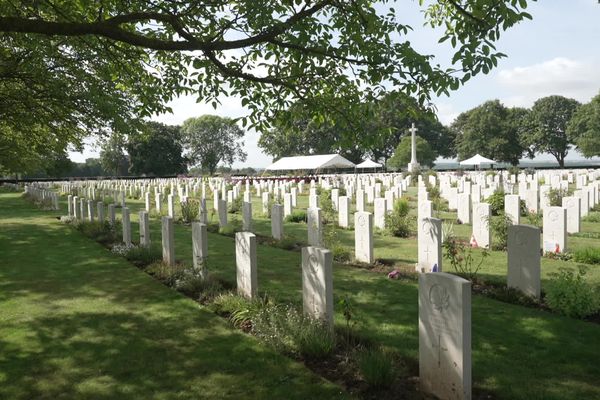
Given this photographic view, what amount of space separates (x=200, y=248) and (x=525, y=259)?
5050 millimetres

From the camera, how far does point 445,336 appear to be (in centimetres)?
392

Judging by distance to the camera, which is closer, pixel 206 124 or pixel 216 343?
pixel 216 343

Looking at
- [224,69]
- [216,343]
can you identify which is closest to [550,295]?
[216,343]

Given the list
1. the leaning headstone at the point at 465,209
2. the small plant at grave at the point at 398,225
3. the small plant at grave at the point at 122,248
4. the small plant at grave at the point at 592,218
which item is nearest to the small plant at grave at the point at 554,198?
the small plant at grave at the point at 592,218

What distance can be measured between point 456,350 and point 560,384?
3.85 ft

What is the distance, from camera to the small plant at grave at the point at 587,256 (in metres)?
8.71

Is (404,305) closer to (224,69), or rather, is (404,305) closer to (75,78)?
(224,69)

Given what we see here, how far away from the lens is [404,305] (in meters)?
6.65

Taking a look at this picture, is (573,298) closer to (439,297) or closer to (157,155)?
(439,297)

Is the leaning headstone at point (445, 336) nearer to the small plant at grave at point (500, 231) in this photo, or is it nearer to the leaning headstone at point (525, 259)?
the leaning headstone at point (525, 259)

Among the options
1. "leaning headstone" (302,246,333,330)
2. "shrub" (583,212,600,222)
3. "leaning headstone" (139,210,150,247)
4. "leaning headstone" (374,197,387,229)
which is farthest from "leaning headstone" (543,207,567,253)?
"leaning headstone" (139,210,150,247)

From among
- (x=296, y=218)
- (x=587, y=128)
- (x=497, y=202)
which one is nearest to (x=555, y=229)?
(x=497, y=202)

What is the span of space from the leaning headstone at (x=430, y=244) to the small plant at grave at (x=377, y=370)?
12.1 ft

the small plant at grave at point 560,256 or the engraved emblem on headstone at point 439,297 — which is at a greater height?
the engraved emblem on headstone at point 439,297
